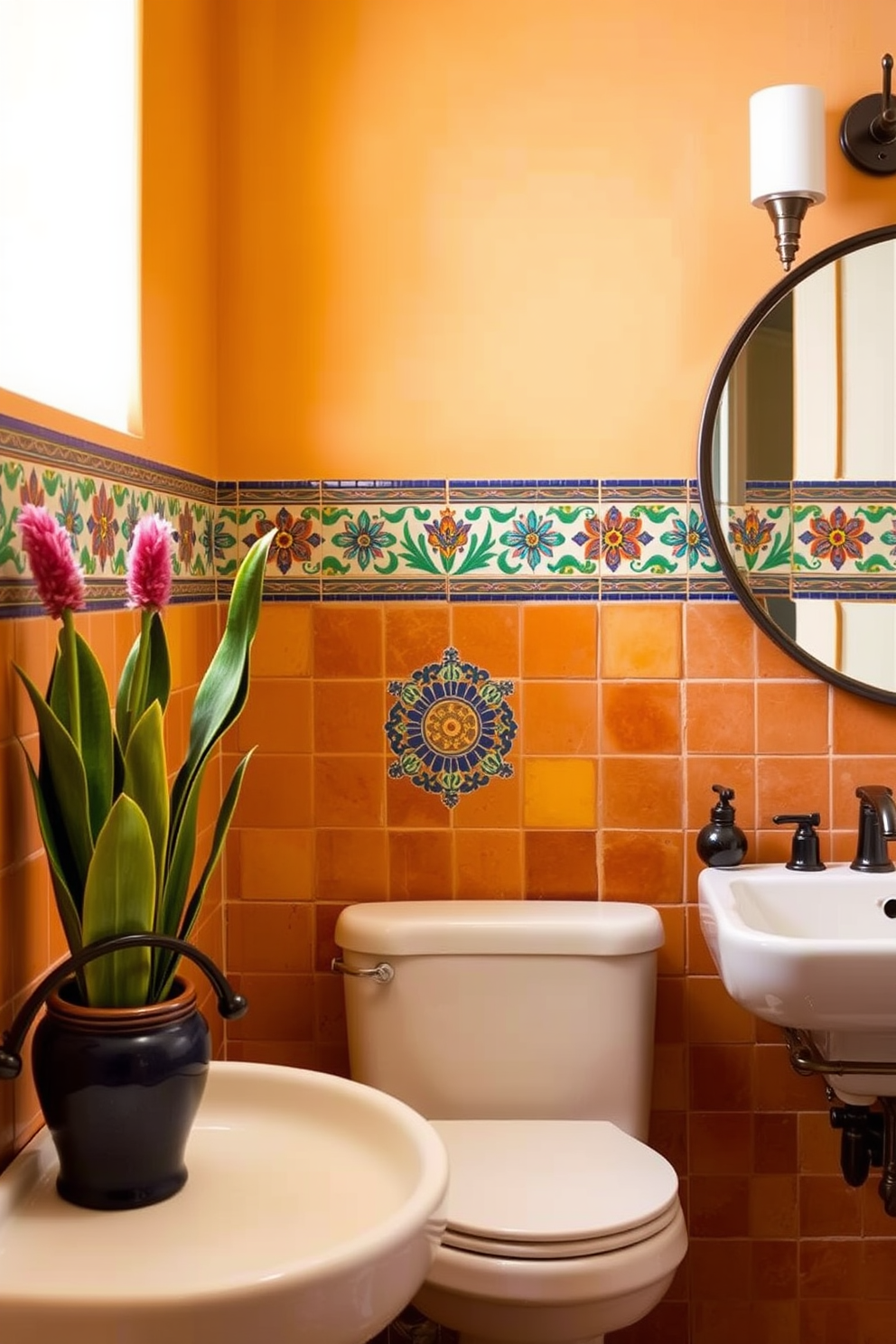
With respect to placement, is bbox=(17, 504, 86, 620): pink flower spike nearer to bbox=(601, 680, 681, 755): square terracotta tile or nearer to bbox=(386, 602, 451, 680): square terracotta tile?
bbox=(386, 602, 451, 680): square terracotta tile

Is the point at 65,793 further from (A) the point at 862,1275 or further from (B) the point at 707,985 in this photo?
(A) the point at 862,1275

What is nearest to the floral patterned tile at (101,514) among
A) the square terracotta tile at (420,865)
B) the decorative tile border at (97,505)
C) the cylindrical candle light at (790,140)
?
the decorative tile border at (97,505)

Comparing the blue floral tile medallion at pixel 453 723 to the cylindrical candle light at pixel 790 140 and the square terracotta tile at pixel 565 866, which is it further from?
the cylindrical candle light at pixel 790 140

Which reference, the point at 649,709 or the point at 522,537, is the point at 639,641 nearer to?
the point at 649,709

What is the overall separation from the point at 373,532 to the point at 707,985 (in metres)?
0.86

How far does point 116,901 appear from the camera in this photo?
1.20 meters

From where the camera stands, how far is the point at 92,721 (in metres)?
1.25

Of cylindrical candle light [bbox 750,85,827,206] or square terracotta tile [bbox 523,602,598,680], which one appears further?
square terracotta tile [bbox 523,602,598,680]

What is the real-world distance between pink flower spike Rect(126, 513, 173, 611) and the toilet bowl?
0.77 metres

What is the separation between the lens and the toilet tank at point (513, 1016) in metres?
1.89

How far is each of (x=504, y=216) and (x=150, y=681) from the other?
103cm

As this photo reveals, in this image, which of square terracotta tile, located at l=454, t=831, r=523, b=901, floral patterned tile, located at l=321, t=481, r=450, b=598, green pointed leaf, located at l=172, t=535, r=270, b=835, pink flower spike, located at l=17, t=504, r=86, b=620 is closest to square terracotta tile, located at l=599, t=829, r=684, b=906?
square terracotta tile, located at l=454, t=831, r=523, b=901

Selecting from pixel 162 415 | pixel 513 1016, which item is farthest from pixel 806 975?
pixel 162 415

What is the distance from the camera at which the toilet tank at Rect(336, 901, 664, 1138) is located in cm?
189
